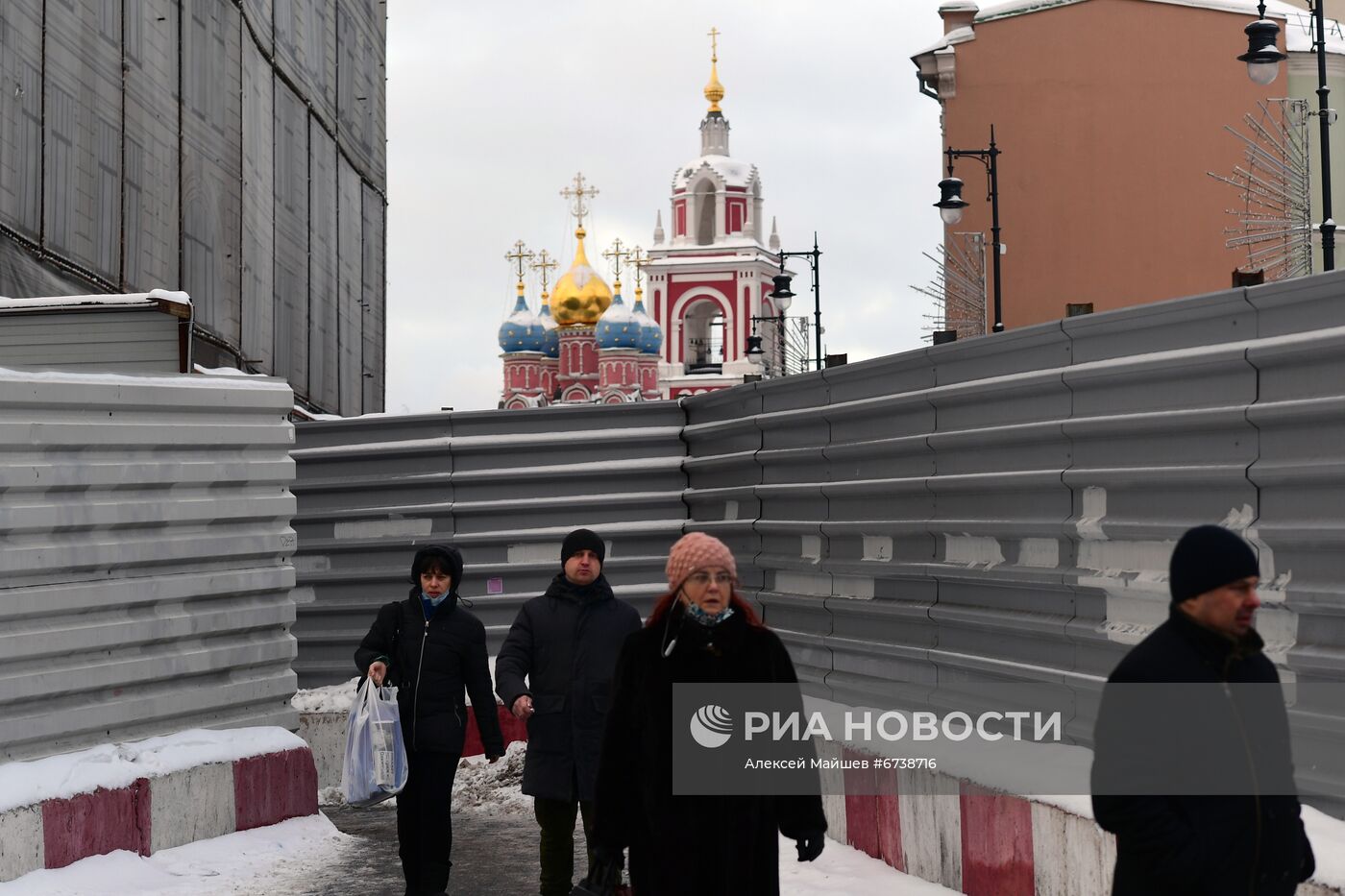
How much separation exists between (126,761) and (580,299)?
358ft

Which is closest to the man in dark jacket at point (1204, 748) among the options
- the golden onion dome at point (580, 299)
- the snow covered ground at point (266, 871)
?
the snow covered ground at point (266, 871)

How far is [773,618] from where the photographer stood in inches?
454

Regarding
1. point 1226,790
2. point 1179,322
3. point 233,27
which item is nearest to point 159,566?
point 1179,322

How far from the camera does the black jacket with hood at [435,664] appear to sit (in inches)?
367

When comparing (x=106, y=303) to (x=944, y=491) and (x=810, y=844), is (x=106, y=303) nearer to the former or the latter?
(x=944, y=491)

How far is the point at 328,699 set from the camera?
44.6 feet

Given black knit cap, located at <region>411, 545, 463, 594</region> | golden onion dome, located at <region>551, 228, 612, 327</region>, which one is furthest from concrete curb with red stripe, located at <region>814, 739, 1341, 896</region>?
golden onion dome, located at <region>551, 228, 612, 327</region>

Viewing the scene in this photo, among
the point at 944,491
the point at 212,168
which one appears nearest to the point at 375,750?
the point at 944,491

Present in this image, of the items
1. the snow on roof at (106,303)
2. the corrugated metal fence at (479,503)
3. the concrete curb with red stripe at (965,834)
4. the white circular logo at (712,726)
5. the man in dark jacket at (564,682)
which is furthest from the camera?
the corrugated metal fence at (479,503)

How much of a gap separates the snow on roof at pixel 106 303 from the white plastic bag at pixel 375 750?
13.5 feet

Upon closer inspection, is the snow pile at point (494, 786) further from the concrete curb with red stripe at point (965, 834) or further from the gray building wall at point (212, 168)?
the gray building wall at point (212, 168)

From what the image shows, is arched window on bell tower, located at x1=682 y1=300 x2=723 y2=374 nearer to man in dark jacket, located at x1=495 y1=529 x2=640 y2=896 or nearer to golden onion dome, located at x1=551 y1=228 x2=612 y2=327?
golden onion dome, located at x1=551 y1=228 x2=612 y2=327

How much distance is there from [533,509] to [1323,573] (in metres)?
7.85

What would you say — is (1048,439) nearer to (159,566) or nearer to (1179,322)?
(1179,322)
